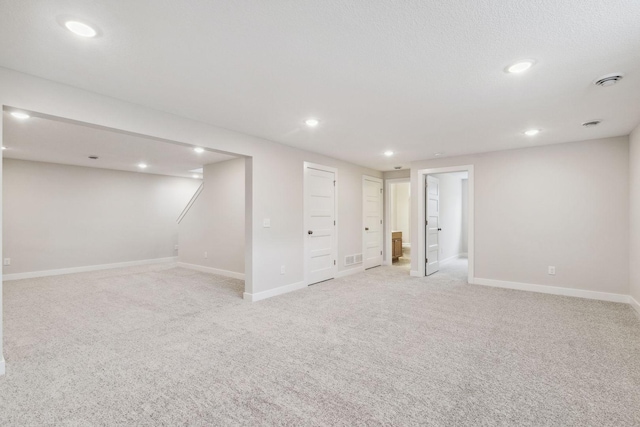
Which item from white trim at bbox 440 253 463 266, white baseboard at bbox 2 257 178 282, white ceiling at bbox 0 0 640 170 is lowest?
white baseboard at bbox 2 257 178 282

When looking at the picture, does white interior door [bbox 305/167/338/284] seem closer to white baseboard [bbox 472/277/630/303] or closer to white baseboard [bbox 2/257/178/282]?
white baseboard [bbox 472/277/630/303]

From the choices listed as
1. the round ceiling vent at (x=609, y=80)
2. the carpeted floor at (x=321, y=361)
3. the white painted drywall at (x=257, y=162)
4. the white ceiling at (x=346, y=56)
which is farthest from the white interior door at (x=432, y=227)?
the round ceiling vent at (x=609, y=80)

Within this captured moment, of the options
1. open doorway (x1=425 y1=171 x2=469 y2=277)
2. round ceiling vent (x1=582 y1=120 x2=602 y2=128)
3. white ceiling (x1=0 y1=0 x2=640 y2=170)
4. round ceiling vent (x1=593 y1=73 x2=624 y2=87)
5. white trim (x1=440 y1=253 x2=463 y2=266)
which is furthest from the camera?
white trim (x1=440 y1=253 x2=463 y2=266)

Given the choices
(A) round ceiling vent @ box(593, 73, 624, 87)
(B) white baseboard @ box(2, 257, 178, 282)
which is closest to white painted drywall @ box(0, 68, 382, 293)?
(A) round ceiling vent @ box(593, 73, 624, 87)

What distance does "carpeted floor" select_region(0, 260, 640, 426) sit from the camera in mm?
1872

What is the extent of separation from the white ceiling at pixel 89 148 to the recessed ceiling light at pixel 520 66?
3689 millimetres

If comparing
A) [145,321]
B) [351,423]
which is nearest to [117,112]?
[145,321]

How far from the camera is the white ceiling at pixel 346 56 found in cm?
167

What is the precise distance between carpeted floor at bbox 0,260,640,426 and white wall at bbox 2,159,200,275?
94.6 inches

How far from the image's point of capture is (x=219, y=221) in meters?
6.30

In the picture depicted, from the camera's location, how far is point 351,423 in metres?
1.76

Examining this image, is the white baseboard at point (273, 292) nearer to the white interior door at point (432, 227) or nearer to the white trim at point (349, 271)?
the white trim at point (349, 271)

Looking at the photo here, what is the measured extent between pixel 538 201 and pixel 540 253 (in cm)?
83

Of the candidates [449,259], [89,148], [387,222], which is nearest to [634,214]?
[449,259]
